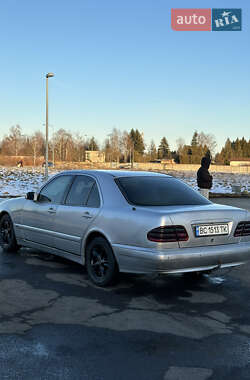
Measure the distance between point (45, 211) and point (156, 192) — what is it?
188cm

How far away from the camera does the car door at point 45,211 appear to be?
21.0 feet

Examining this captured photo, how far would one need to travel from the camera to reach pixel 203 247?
4.91m

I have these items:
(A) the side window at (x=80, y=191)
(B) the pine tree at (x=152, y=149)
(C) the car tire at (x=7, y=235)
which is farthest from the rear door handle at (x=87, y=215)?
(B) the pine tree at (x=152, y=149)

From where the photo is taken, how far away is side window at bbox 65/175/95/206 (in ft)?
19.6

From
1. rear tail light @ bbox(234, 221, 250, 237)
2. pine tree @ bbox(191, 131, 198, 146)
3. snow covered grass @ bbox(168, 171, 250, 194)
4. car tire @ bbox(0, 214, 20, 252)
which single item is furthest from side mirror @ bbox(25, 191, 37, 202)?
pine tree @ bbox(191, 131, 198, 146)

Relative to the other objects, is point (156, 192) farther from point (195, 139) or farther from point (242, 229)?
point (195, 139)

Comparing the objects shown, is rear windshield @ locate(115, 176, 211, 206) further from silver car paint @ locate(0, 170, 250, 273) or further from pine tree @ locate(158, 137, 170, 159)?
pine tree @ locate(158, 137, 170, 159)

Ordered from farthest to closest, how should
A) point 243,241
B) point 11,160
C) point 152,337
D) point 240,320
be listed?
point 11,160
point 243,241
point 240,320
point 152,337

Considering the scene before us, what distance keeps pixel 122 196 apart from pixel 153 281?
4.11 feet

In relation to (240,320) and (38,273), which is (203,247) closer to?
(240,320)

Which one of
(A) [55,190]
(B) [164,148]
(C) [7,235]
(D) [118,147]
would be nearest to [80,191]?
(A) [55,190]

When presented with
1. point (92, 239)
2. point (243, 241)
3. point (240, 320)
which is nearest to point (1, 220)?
point (92, 239)

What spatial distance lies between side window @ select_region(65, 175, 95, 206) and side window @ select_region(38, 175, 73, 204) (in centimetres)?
19

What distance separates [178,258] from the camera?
4699 mm
